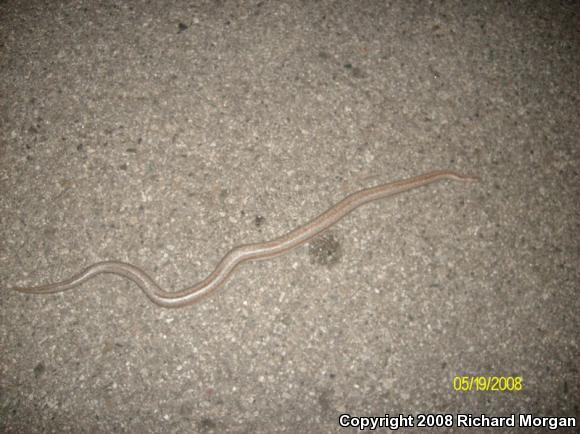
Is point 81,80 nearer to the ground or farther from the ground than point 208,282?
farther from the ground

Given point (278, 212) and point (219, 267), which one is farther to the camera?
point (278, 212)

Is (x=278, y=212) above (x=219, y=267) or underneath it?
above

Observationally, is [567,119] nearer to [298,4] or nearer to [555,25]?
[555,25]

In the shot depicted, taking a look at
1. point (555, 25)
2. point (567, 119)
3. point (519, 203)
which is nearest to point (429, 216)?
point (519, 203)

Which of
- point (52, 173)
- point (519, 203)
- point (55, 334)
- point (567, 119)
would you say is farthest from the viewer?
point (567, 119)
